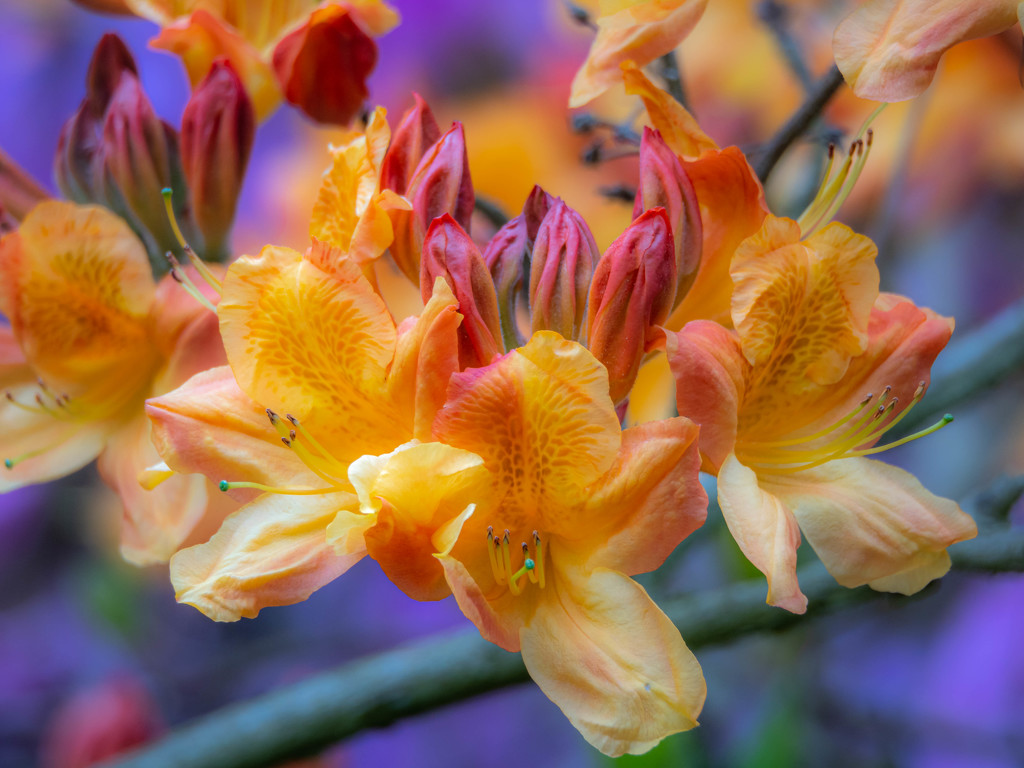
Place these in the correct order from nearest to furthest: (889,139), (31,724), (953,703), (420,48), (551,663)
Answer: (551,663), (889,139), (953,703), (31,724), (420,48)

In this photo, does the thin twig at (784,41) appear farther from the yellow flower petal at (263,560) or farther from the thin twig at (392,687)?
the yellow flower petal at (263,560)

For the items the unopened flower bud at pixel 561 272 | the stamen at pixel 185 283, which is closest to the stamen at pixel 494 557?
the unopened flower bud at pixel 561 272

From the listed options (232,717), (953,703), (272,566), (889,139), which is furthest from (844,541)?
(953,703)

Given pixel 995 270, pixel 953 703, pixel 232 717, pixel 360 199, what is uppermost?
pixel 360 199

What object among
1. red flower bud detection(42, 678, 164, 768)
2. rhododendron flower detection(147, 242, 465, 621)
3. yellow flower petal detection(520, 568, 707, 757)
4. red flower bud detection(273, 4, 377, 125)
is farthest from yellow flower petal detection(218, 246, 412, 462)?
red flower bud detection(42, 678, 164, 768)

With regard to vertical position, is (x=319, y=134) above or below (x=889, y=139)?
below

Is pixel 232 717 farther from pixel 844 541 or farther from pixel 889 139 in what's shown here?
pixel 889 139
